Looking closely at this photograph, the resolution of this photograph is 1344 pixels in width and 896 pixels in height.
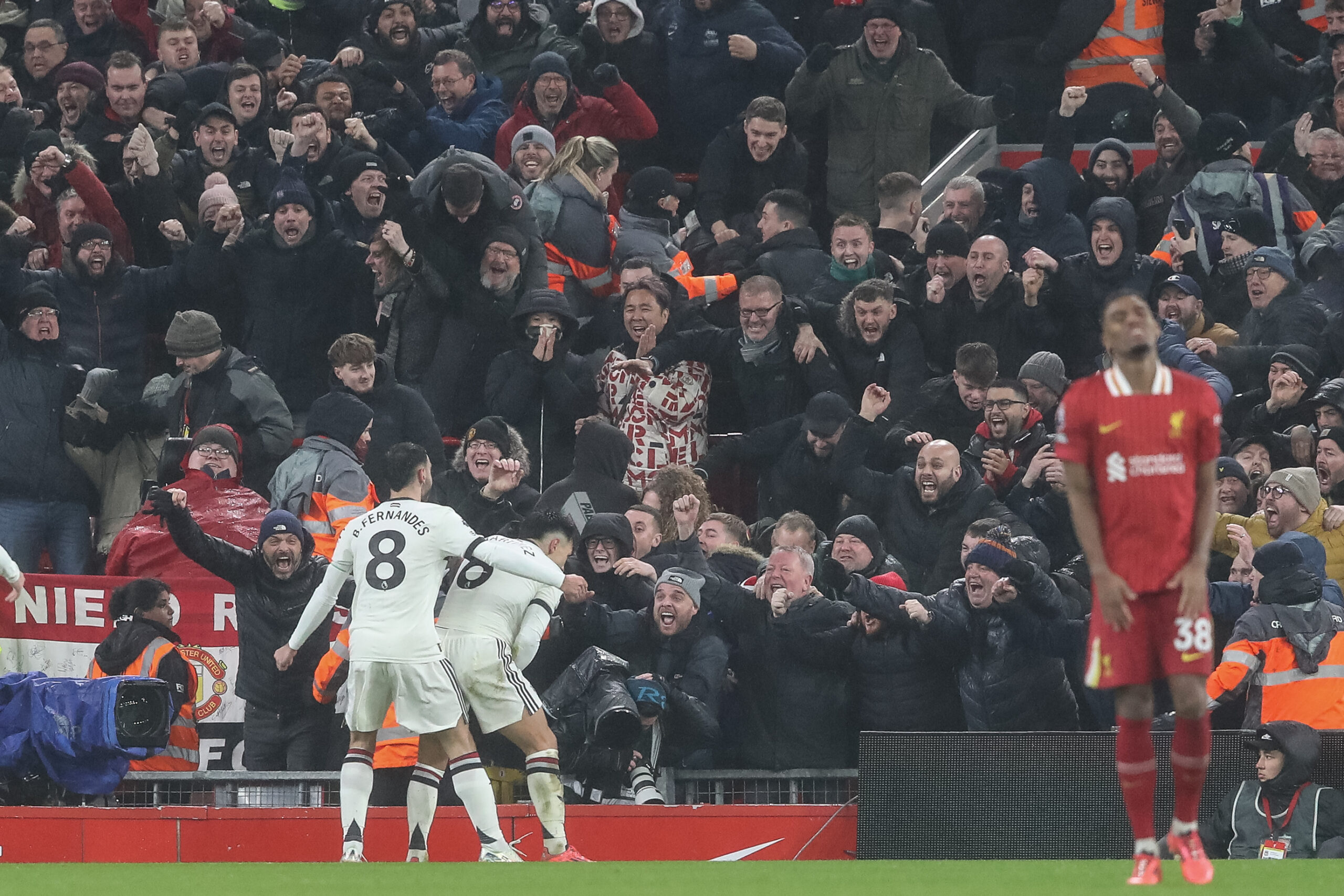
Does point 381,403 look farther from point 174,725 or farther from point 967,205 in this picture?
point 967,205

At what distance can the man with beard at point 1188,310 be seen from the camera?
1273 centimetres

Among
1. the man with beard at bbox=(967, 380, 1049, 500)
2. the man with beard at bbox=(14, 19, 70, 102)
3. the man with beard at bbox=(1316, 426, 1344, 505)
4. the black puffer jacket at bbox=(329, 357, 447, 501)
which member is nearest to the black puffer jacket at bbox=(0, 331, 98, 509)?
the black puffer jacket at bbox=(329, 357, 447, 501)

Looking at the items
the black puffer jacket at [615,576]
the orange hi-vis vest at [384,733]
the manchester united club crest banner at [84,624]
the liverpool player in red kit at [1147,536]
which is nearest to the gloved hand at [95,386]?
the manchester united club crest banner at [84,624]

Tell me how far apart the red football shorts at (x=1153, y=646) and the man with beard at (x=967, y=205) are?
6.68 metres

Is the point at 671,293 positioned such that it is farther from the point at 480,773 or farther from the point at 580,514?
the point at 480,773

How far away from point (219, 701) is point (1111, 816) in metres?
4.92

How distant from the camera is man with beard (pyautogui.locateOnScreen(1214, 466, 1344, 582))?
430 inches

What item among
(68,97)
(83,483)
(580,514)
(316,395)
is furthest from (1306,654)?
(68,97)

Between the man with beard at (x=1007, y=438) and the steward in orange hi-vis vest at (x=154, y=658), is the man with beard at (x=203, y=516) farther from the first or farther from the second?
the man with beard at (x=1007, y=438)

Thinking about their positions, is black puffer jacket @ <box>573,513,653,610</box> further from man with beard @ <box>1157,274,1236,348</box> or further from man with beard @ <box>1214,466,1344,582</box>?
man with beard @ <box>1157,274,1236,348</box>

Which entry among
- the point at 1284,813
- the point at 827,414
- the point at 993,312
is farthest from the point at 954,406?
the point at 1284,813

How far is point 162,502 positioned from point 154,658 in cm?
86

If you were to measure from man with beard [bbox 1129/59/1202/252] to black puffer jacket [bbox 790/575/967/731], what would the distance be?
474 cm

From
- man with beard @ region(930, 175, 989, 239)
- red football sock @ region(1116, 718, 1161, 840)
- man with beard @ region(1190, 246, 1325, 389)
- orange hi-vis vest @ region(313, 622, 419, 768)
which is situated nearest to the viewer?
red football sock @ region(1116, 718, 1161, 840)
